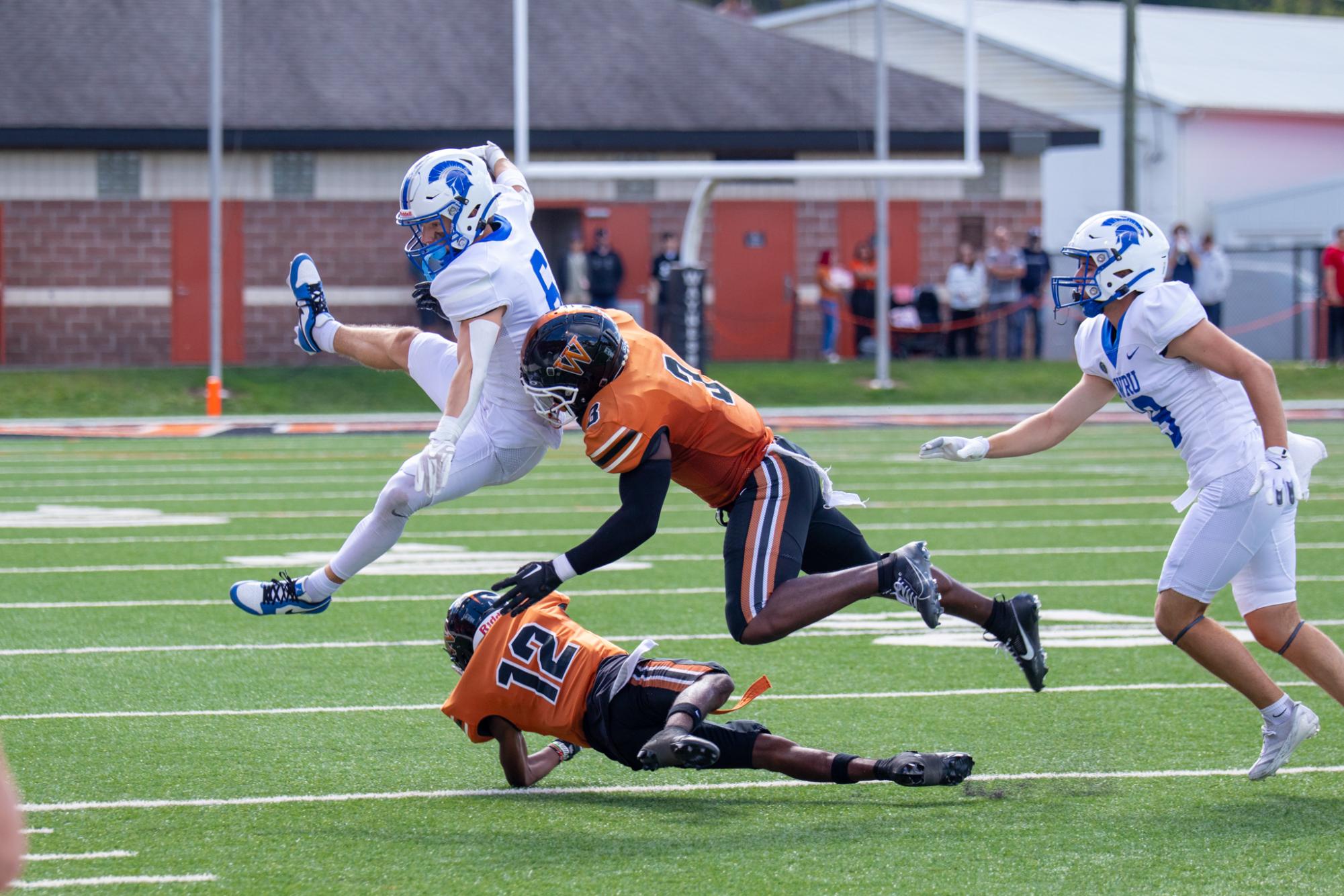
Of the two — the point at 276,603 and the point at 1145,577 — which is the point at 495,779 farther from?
the point at 1145,577

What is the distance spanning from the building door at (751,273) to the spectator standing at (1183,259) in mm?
5683

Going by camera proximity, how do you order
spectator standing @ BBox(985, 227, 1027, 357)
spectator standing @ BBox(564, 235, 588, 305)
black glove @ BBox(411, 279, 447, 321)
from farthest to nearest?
spectator standing @ BBox(985, 227, 1027, 357) → spectator standing @ BBox(564, 235, 588, 305) → black glove @ BBox(411, 279, 447, 321)

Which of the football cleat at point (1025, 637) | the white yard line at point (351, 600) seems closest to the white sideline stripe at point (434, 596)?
the white yard line at point (351, 600)

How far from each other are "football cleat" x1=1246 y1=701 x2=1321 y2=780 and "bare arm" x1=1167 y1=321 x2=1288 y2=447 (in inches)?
32.4

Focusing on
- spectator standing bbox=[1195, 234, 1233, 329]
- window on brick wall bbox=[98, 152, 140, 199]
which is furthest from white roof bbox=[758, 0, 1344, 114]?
window on brick wall bbox=[98, 152, 140, 199]

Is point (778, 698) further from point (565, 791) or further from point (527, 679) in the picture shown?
point (527, 679)

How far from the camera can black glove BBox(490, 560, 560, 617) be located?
16.7 feet

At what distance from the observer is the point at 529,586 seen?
5098 mm

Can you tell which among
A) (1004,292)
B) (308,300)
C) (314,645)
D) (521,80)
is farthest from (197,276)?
(308,300)

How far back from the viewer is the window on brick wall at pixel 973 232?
28203mm

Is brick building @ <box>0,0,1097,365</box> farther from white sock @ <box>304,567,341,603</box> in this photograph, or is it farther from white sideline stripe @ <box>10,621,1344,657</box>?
white sock @ <box>304,567,341,603</box>

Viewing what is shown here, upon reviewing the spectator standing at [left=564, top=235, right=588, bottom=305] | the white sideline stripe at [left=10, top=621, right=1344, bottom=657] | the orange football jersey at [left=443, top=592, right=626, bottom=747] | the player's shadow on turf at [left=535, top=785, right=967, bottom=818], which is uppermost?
the spectator standing at [left=564, top=235, right=588, bottom=305]

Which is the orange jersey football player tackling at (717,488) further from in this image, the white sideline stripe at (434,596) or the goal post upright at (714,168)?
the goal post upright at (714,168)

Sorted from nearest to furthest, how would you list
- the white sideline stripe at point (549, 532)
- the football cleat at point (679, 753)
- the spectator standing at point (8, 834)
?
the spectator standing at point (8, 834) < the football cleat at point (679, 753) < the white sideline stripe at point (549, 532)
